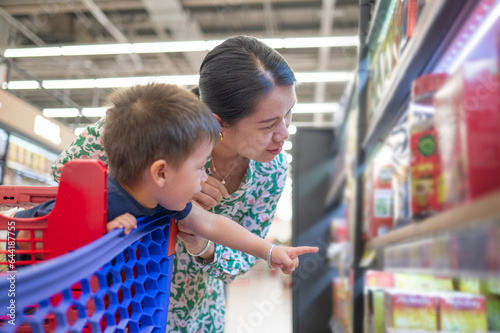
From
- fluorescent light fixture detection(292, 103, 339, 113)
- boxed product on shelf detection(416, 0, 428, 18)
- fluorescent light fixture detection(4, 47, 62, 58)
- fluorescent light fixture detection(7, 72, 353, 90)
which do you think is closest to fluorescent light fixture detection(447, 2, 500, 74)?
boxed product on shelf detection(416, 0, 428, 18)

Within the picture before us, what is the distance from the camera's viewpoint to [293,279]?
130 inches

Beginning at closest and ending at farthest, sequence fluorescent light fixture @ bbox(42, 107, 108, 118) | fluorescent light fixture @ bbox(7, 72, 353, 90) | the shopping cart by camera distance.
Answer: the shopping cart < fluorescent light fixture @ bbox(7, 72, 353, 90) < fluorescent light fixture @ bbox(42, 107, 108, 118)

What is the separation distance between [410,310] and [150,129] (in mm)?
999

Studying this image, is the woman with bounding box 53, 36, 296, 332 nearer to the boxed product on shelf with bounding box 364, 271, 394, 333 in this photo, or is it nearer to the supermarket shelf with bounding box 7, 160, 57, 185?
the boxed product on shelf with bounding box 364, 271, 394, 333

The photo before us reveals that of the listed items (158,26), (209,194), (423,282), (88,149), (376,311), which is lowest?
(376,311)

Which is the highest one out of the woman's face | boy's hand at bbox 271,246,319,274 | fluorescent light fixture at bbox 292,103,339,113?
fluorescent light fixture at bbox 292,103,339,113

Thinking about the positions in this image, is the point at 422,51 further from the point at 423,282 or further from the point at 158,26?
the point at 158,26

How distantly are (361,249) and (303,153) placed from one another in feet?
5.16

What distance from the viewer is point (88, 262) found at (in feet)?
2.26

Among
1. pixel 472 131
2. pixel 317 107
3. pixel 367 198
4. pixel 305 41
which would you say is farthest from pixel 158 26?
pixel 472 131

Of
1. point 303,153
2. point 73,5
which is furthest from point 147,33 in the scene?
point 303,153

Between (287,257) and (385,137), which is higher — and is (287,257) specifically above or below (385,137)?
below

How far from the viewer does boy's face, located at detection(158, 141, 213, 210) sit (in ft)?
3.37

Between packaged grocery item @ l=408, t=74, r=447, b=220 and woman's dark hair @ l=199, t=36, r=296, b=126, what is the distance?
386mm
